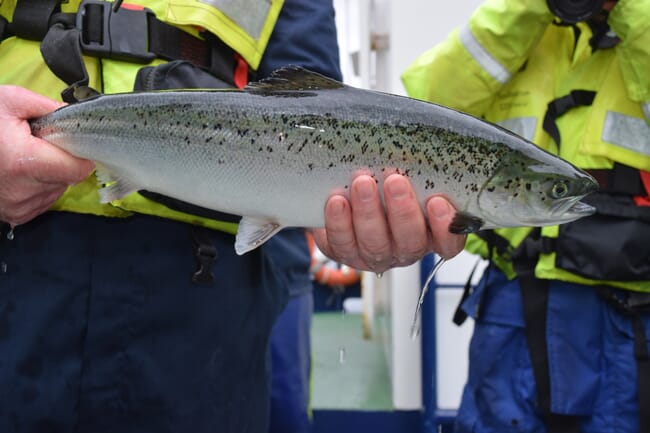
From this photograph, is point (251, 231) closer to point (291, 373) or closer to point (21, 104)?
point (21, 104)

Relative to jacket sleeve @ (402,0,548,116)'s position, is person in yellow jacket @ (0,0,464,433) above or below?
below

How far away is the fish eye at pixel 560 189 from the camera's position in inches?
49.6

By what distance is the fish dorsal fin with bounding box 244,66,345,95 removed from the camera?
49.0 inches

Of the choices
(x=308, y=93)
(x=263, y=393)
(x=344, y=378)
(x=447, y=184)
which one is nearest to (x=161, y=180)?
(x=308, y=93)

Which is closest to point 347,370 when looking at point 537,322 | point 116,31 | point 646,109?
point 537,322

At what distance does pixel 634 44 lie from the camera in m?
2.05

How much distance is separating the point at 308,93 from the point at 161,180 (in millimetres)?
350

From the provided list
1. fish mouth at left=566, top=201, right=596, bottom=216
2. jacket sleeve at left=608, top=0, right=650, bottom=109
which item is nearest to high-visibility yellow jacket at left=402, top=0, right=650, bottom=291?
jacket sleeve at left=608, top=0, right=650, bottom=109

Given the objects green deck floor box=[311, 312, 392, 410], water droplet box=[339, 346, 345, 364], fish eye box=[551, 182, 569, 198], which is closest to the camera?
fish eye box=[551, 182, 569, 198]

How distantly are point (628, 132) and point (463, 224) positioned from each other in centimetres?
132

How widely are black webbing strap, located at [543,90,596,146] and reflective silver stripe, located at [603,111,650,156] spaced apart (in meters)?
0.11

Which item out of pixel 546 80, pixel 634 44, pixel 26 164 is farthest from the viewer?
pixel 546 80

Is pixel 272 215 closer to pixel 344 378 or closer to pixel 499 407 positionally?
pixel 499 407

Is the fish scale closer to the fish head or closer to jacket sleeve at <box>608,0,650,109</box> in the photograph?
the fish head
